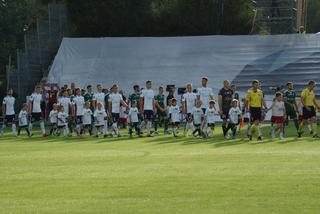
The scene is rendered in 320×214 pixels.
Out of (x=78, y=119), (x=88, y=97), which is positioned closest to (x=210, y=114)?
(x=78, y=119)

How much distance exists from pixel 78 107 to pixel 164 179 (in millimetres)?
22777

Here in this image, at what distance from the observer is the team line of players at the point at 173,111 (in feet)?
102

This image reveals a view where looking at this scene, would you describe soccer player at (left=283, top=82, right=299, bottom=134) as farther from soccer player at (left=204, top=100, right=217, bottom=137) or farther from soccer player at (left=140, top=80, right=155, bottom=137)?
soccer player at (left=140, top=80, right=155, bottom=137)

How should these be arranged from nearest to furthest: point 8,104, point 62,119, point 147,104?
point 147,104, point 62,119, point 8,104

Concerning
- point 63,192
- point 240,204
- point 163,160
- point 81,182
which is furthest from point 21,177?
point 240,204

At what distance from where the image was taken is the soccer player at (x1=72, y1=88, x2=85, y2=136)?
3819cm

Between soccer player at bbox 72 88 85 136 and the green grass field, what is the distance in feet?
36.4

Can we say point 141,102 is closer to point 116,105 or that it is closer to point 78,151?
point 116,105

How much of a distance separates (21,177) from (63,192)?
301 cm

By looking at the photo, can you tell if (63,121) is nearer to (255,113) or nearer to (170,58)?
(255,113)

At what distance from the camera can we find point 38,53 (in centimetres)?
5725

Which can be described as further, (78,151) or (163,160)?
(78,151)

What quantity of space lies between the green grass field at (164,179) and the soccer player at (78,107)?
11.1 m

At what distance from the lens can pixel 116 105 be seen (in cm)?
3684
